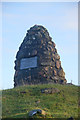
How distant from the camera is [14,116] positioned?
54.7 feet

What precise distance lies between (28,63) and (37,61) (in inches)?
37.8

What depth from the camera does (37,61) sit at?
26.8 m

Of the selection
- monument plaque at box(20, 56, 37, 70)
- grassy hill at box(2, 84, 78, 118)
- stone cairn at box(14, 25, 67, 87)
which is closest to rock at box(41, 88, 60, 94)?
grassy hill at box(2, 84, 78, 118)

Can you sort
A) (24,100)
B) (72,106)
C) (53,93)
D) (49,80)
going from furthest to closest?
(49,80)
(53,93)
(24,100)
(72,106)

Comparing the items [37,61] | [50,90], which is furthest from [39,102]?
[37,61]

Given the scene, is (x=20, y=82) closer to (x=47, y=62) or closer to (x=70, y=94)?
(x=47, y=62)

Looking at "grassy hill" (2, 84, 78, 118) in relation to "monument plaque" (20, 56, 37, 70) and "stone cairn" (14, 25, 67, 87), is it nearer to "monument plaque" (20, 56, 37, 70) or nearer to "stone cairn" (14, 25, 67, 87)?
"stone cairn" (14, 25, 67, 87)

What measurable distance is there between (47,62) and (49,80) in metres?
1.87

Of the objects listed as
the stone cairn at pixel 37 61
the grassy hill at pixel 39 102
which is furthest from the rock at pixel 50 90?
the stone cairn at pixel 37 61

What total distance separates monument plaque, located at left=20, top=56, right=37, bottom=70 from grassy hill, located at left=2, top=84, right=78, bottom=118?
12.2 ft

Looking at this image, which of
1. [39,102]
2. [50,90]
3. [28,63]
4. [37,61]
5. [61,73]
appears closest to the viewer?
[39,102]

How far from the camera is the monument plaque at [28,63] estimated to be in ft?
87.8

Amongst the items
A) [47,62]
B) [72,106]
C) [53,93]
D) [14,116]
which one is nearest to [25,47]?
[47,62]

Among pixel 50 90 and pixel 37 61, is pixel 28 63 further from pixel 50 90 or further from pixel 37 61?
pixel 50 90
